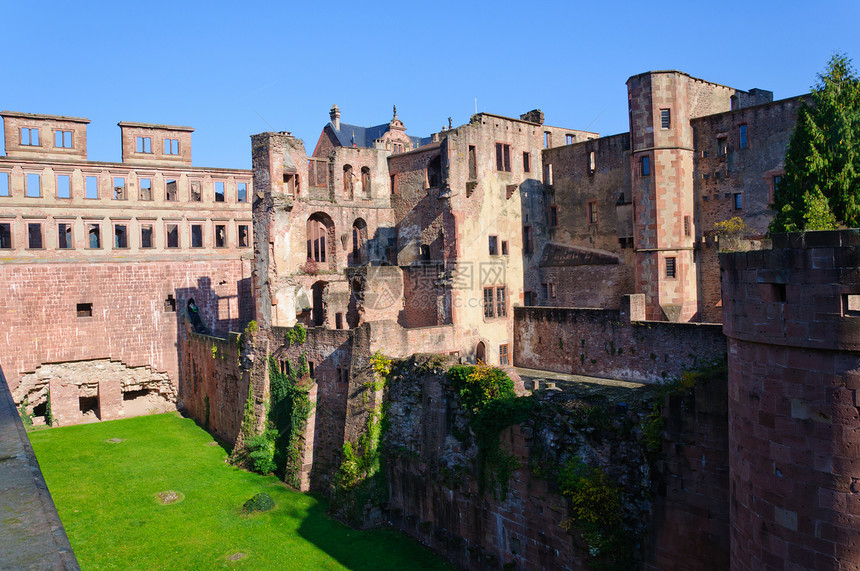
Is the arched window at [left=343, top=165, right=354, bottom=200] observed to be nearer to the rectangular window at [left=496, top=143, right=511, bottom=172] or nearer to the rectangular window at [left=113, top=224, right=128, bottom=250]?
the rectangular window at [left=496, top=143, right=511, bottom=172]

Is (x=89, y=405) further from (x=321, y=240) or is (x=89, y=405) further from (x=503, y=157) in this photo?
(x=503, y=157)

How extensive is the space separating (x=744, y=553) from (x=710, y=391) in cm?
298

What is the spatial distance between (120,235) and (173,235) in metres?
2.61

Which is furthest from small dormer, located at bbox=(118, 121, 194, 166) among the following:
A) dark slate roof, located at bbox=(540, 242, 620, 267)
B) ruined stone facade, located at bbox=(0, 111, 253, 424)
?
dark slate roof, located at bbox=(540, 242, 620, 267)

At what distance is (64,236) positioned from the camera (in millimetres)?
33688

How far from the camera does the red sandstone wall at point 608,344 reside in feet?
68.3

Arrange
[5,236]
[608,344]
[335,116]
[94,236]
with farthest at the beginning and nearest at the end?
[335,116]
[94,236]
[5,236]
[608,344]

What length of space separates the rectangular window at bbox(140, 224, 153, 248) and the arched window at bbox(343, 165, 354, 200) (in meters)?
11.1

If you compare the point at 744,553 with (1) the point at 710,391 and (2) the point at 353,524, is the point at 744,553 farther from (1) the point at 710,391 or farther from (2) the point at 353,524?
(2) the point at 353,524

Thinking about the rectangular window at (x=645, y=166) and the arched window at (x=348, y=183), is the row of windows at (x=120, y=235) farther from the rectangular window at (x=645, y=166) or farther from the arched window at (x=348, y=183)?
the rectangular window at (x=645, y=166)

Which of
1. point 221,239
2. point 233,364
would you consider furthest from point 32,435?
point 221,239

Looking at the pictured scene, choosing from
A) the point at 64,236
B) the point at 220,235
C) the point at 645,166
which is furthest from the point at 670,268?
the point at 64,236

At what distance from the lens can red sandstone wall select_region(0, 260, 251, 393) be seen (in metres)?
31.5

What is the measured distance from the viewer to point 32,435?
29562 mm
